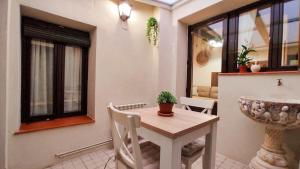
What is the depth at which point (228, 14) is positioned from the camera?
2178 millimetres

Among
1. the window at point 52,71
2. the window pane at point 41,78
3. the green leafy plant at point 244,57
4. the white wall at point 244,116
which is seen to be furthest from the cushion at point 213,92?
the window pane at point 41,78

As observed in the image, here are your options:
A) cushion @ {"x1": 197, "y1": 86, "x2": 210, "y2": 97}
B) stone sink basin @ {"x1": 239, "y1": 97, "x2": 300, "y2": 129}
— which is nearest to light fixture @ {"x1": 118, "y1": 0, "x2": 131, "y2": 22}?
stone sink basin @ {"x1": 239, "y1": 97, "x2": 300, "y2": 129}

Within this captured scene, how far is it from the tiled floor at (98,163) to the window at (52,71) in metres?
0.66

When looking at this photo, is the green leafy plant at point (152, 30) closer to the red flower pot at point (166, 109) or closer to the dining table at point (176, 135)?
the red flower pot at point (166, 109)

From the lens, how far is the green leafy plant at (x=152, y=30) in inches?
95.3

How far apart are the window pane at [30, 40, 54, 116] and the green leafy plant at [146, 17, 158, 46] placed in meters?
1.45

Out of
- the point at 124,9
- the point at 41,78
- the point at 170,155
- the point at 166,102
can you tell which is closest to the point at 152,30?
the point at 124,9

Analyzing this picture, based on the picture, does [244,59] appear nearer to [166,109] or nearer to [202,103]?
[202,103]

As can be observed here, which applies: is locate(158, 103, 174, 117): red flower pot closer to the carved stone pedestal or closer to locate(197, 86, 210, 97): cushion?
the carved stone pedestal

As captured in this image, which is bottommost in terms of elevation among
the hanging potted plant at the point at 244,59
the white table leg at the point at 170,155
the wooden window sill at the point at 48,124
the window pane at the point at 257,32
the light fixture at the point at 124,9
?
the wooden window sill at the point at 48,124

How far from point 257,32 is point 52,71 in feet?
9.41

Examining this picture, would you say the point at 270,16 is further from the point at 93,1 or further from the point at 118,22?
the point at 93,1

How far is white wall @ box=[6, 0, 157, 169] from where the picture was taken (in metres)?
1.51

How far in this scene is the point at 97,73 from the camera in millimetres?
2035
